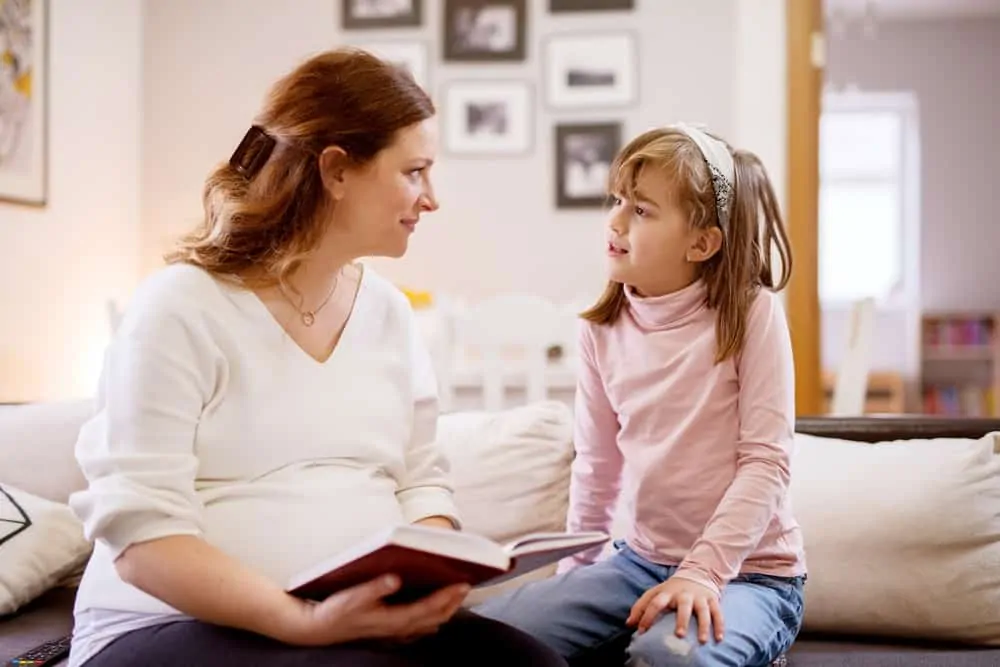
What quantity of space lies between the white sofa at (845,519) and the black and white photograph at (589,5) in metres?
2.71

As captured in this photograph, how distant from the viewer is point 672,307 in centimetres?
158

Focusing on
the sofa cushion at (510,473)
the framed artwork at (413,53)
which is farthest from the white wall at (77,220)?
the sofa cushion at (510,473)

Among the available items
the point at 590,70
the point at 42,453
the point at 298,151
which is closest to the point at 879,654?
the point at 298,151

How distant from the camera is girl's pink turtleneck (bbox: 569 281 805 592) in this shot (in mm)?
1428

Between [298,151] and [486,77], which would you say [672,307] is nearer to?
[298,151]

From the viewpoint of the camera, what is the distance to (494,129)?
4.37 meters

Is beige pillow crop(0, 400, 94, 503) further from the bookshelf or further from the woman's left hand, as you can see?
the bookshelf

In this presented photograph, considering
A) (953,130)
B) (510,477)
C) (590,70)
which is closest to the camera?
(510,477)

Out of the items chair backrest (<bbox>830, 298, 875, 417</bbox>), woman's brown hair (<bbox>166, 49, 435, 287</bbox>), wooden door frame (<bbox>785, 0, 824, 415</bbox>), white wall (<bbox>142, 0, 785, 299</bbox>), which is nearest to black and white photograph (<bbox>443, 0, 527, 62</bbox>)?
white wall (<bbox>142, 0, 785, 299</bbox>)

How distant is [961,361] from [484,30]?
15.3 feet

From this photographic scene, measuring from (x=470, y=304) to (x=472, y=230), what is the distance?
28cm

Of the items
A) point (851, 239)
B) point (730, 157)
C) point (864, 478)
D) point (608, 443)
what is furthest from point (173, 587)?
point (851, 239)

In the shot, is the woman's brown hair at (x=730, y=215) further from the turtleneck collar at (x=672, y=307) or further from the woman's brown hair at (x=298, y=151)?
the woman's brown hair at (x=298, y=151)

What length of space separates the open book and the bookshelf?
6.89 metres
